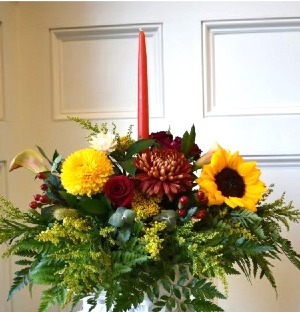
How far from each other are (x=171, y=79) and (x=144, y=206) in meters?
0.49

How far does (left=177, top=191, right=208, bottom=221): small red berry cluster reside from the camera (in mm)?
527

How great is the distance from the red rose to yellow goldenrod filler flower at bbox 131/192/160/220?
1 cm

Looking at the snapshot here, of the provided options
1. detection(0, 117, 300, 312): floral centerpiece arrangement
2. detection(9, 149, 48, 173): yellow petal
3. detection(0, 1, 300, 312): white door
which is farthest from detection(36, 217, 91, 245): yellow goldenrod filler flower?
detection(0, 1, 300, 312): white door

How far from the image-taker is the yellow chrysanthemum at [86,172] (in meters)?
0.52

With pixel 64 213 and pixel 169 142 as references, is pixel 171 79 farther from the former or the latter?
pixel 64 213

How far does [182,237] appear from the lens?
0.51 meters

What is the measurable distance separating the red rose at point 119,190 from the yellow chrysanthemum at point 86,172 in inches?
0.5

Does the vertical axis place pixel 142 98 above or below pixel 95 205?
above

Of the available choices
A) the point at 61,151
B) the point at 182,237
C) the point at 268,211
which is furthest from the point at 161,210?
the point at 61,151

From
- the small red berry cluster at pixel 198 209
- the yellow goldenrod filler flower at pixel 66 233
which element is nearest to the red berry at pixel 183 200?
the small red berry cluster at pixel 198 209

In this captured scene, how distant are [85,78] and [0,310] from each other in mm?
537

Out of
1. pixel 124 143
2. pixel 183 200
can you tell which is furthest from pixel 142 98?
pixel 183 200

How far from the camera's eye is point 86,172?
524 millimetres

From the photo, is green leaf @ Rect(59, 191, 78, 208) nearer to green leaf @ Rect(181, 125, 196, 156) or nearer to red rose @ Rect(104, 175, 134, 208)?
red rose @ Rect(104, 175, 134, 208)
